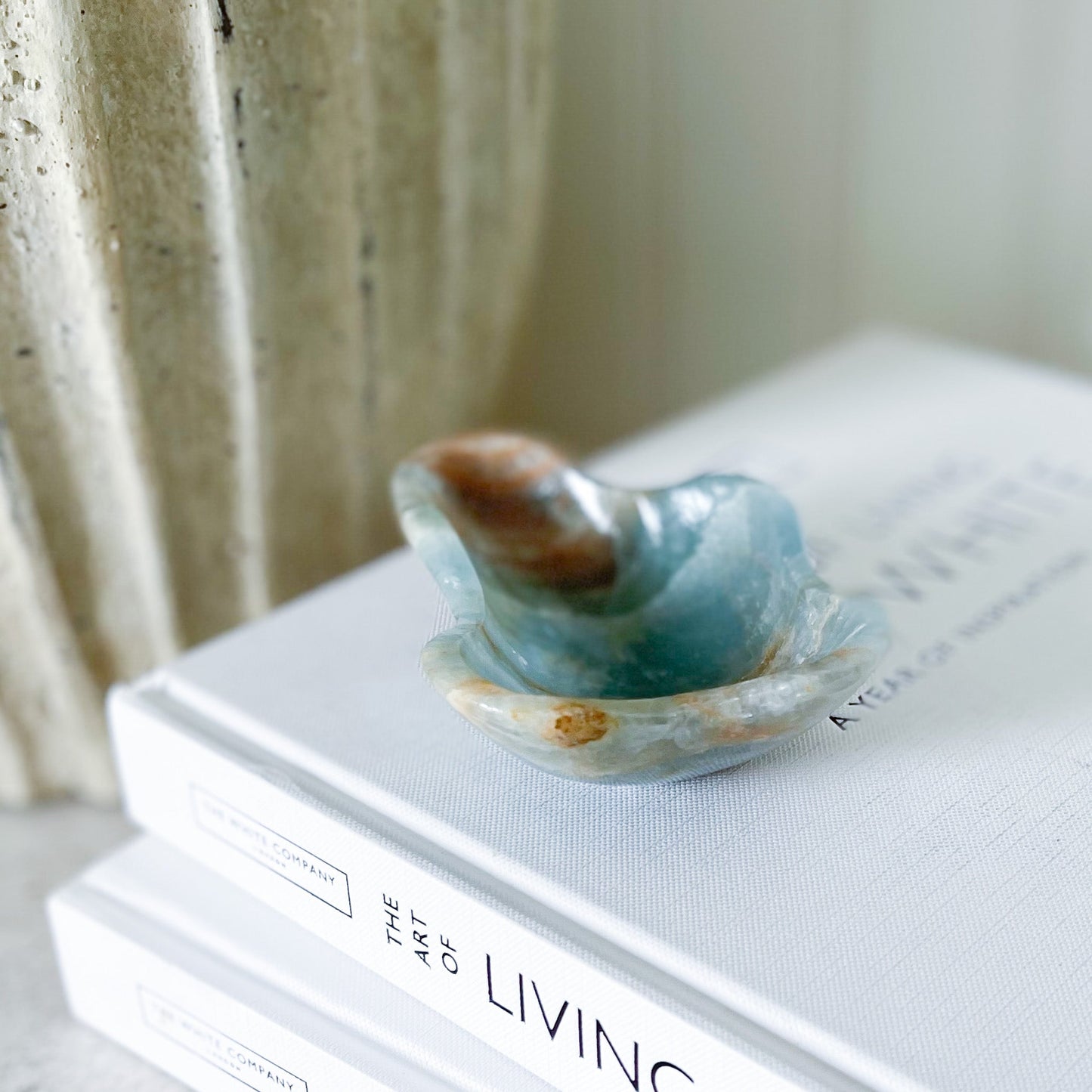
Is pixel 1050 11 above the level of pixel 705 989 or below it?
above

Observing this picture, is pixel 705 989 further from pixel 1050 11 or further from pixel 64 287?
pixel 1050 11

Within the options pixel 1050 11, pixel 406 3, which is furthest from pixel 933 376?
pixel 406 3

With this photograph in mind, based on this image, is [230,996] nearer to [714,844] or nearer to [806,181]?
[714,844]

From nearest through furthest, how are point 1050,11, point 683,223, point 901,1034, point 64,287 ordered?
point 901,1034 < point 64,287 < point 1050,11 < point 683,223

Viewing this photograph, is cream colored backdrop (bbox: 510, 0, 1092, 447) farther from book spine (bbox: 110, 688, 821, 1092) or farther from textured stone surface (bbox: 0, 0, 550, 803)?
book spine (bbox: 110, 688, 821, 1092)

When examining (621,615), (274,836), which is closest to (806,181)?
(621,615)

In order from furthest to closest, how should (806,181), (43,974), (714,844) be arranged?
(806,181), (43,974), (714,844)
